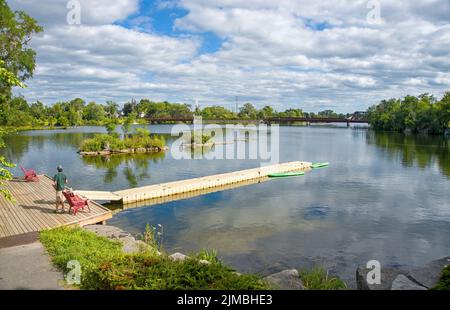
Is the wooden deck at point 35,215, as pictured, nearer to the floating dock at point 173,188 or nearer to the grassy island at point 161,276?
the floating dock at point 173,188

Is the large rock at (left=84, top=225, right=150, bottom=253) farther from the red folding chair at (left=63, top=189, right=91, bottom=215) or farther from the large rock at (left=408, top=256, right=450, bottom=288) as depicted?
the large rock at (left=408, top=256, right=450, bottom=288)

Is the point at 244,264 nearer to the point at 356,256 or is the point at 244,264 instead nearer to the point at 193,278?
the point at 356,256

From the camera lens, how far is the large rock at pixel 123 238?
1316 centimetres

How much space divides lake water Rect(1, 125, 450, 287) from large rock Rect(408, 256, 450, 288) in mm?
4210

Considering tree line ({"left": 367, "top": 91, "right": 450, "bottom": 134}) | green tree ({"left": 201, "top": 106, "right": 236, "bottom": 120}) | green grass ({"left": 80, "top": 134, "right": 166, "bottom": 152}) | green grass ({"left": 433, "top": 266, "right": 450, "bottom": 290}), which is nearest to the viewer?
green grass ({"left": 433, "top": 266, "right": 450, "bottom": 290})

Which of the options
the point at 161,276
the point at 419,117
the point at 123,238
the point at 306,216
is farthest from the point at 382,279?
the point at 419,117

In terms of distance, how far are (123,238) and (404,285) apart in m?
10.4

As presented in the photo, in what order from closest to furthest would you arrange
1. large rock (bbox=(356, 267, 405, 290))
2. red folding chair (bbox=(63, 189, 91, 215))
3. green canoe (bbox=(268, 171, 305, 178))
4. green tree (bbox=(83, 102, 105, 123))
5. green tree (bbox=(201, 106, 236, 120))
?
large rock (bbox=(356, 267, 405, 290)) < red folding chair (bbox=(63, 189, 91, 215)) < green canoe (bbox=(268, 171, 305, 178)) < green tree (bbox=(83, 102, 105, 123)) < green tree (bbox=(201, 106, 236, 120))

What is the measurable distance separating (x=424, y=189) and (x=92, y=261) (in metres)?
31.3

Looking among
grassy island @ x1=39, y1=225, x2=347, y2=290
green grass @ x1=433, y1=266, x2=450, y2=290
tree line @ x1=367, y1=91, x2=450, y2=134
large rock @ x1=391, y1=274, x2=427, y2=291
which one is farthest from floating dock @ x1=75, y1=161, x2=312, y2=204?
tree line @ x1=367, y1=91, x2=450, y2=134

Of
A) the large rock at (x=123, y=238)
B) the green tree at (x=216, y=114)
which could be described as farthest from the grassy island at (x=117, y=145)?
the green tree at (x=216, y=114)

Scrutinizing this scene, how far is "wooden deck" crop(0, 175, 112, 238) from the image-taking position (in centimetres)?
1444

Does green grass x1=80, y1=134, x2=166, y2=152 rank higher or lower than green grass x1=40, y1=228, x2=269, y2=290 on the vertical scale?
higher

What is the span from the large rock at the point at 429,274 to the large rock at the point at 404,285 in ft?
1.12
